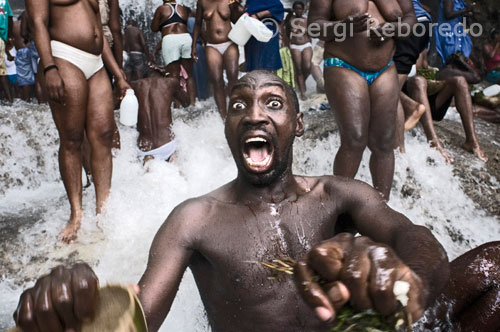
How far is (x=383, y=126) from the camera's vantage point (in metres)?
3.57

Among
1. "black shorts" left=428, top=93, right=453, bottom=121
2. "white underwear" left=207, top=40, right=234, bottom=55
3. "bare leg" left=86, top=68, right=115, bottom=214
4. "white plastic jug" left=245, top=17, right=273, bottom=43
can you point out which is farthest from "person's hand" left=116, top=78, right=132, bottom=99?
"black shorts" left=428, top=93, right=453, bottom=121

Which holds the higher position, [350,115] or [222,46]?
[350,115]

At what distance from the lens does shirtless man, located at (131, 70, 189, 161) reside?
4.96 meters

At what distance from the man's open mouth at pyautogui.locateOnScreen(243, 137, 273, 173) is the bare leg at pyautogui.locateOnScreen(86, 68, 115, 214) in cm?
208

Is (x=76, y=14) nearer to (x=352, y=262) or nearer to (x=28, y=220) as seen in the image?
(x=28, y=220)

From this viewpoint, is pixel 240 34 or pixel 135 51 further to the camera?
pixel 135 51

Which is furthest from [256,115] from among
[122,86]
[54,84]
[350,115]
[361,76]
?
[122,86]

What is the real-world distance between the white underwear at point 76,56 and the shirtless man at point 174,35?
3716mm

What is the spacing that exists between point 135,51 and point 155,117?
174 inches

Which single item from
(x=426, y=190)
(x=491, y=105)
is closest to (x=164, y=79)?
(x=426, y=190)

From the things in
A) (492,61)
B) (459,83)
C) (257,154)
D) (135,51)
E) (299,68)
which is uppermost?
(257,154)

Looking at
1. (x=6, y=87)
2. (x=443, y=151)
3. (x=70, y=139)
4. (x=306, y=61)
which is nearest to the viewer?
(x=70, y=139)

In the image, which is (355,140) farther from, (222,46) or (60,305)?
(222,46)

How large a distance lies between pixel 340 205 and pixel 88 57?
2.48 meters
